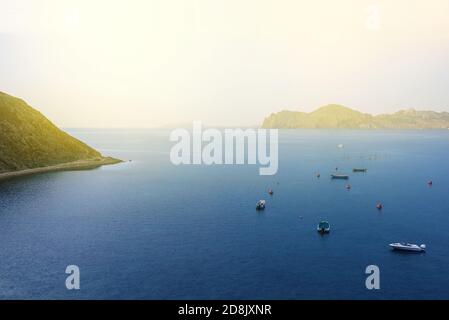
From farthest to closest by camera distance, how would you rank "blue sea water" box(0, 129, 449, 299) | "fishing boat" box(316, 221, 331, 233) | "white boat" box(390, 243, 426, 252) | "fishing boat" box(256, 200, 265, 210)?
1. "fishing boat" box(256, 200, 265, 210)
2. "fishing boat" box(316, 221, 331, 233)
3. "white boat" box(390, 243, 426, 252)
4. "blue sea water" box(0, 129, 449, 299)

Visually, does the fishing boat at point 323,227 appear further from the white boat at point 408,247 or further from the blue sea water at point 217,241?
the white boat at point 408,247

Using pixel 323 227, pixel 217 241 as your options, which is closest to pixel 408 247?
pixel 323 227

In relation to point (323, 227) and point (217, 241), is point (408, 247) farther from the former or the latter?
point (217, 241)

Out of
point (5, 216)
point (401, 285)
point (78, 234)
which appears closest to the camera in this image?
point (401, 285)

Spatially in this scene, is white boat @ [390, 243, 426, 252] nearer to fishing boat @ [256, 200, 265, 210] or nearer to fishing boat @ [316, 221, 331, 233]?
fishing boat @ [316, 221, 331, 233]

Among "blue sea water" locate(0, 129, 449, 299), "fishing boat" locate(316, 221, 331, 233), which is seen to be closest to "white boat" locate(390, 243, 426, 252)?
"blue sea water" locate(0, 129, 449, 299)

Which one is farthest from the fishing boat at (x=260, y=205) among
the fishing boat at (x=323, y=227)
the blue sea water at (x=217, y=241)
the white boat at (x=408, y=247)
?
the white boat at (x=408, y=247)

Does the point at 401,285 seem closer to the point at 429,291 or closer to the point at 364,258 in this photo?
the point at 429,291
